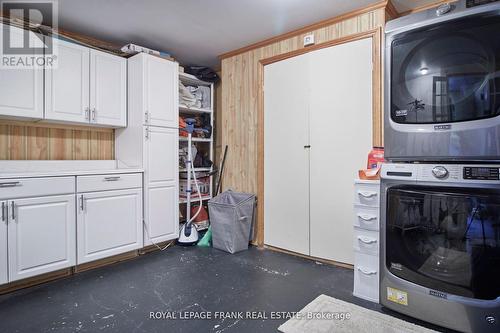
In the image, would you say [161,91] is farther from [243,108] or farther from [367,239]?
[367,239]

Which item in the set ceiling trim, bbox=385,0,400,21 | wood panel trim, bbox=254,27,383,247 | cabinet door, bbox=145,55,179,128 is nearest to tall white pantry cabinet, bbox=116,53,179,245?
cabinet door, bbox=145,55,179,128

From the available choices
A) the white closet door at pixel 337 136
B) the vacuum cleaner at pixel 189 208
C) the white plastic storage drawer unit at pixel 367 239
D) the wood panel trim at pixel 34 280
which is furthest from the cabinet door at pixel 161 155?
the white plastic storage drawer unit at pixel 367 239

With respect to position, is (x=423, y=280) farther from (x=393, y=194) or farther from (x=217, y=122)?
(x=217, y=122)

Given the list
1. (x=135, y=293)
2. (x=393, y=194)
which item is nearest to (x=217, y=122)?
(x=135, y=293)

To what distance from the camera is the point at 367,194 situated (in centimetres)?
195

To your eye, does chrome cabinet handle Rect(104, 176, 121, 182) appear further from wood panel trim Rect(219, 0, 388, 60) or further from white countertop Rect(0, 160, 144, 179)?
wood panel trim Rect(219, 0, 388, 60)

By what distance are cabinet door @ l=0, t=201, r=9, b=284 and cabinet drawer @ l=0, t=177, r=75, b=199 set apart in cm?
9

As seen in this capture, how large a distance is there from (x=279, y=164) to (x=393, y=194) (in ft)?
4.60

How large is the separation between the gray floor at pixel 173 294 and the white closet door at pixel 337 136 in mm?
331

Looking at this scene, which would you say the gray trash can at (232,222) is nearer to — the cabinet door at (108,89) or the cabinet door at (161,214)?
the cabinet door at (161,214)

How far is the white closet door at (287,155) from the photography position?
2773 millimetres

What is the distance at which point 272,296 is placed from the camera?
6.57 ft

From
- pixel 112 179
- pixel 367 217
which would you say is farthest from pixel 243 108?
pixel 367 217

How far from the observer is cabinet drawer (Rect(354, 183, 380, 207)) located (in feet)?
6.29
